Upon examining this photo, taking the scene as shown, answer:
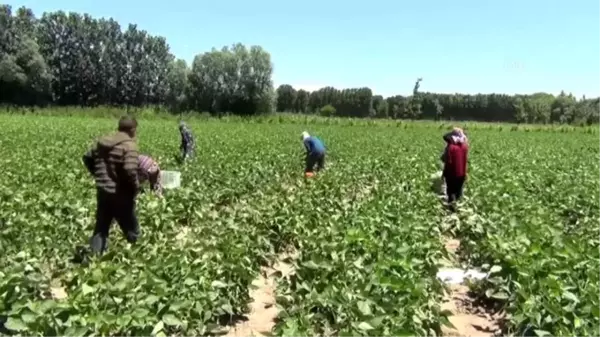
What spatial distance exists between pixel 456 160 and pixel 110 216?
5.80 meters

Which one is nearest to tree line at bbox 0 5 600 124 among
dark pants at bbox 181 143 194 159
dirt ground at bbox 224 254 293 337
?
dark pants at bbox 181 143 194 159

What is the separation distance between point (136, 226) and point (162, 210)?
123 cm

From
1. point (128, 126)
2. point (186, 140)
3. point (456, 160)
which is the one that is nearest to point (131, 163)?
point (128, 126)

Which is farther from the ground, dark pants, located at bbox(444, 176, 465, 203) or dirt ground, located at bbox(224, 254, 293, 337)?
dark pants, located at bbox(444, 176, 465, 203)

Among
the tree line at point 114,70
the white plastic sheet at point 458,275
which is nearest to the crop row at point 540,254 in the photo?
the white plastic sheet at point 458,275

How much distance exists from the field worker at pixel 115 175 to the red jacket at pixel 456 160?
18.3ft

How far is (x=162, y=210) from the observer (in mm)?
8008

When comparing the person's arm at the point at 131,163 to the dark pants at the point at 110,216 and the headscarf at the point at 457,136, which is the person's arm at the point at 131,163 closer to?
the dark pants at the point at 110,216

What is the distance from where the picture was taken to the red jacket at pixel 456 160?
1045 cm

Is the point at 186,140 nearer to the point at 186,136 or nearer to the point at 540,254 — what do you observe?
the point at 186,136

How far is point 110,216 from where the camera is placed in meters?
6.61

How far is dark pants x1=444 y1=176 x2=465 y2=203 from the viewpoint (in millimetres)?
10648

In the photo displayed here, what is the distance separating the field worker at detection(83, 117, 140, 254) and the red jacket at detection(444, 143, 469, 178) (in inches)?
220

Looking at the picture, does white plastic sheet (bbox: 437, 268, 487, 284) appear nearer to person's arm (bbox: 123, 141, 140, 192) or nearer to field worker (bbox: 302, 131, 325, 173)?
person's arm (bbox: 123, 141, 140, 192)
